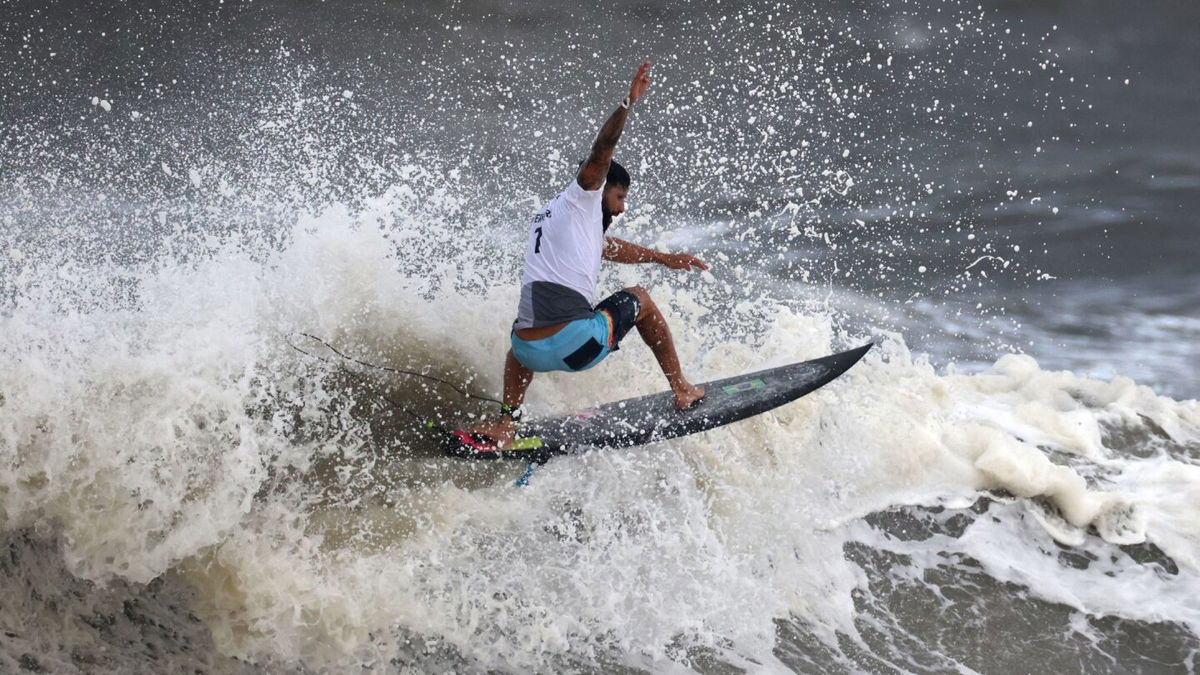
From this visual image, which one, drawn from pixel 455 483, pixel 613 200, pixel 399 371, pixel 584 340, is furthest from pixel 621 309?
pixel 399 371

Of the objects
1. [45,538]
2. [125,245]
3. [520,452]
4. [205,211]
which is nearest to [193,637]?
[45,538]

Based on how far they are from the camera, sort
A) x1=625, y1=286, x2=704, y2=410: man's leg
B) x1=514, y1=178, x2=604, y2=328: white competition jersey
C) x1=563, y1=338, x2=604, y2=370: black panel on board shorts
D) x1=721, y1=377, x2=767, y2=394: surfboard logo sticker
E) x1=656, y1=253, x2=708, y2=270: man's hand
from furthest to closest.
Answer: x1=721, y1=377, x2=767, y2=394: surfboard logo sticker < x1=656, y1=253, x2=708, y2=270: man's hand < x1=625, y1=286, x2=704, y2=410: man's leg < x1=563, y1=338, x2=604, y2=370: black panel on board shorts < x1=514, y1=178, x2=604, y2=328: white competition jersey

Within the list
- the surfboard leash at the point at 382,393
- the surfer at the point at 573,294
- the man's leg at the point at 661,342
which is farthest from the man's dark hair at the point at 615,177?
the surfboard leash at the point at 382,393

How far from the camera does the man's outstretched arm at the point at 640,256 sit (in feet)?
16.0

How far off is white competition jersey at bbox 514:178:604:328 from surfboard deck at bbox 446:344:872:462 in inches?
25.5

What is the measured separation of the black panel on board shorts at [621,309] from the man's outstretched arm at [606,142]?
0.57 metres

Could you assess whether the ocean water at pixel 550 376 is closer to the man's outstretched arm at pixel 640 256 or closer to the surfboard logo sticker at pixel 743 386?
the surfboard logo sticker at pixel 743 386

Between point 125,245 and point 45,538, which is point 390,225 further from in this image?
point 125,245

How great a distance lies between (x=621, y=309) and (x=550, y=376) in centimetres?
99

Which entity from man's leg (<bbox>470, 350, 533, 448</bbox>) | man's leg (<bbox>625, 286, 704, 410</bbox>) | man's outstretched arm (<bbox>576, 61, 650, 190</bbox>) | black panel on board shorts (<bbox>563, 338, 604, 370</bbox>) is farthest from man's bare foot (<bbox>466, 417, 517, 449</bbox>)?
man's outstretched arm (<bbox>576, 61, 650, 190</bbox>)

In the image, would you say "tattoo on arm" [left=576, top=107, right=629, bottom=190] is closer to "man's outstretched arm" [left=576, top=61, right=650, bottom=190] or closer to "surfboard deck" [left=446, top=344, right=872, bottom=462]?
"man's outstretched arm" [left=576, top=61, right=650, bottom=190]

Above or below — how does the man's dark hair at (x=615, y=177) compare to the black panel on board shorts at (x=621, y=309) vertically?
above

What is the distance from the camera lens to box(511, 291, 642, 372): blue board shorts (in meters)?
4.33

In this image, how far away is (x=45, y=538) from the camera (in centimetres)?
358
